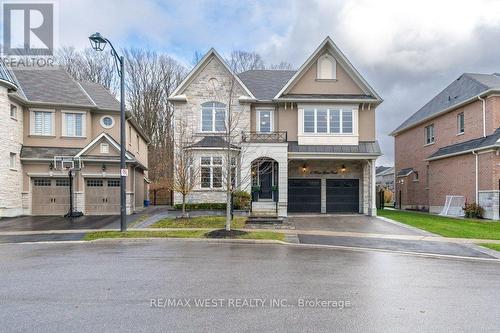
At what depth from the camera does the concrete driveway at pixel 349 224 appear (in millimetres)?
16141

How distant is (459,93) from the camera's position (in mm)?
26016

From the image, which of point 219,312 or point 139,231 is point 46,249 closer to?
point 139,231

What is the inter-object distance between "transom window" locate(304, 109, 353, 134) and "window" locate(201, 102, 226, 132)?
5456mm

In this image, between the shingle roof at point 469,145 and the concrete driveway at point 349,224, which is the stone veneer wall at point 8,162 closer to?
the concrete driveway at point 349,224

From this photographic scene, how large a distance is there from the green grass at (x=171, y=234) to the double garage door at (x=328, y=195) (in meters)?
9.08

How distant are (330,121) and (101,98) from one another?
16.3 meters

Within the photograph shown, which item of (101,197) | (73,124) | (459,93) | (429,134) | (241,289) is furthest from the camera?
(429,134)

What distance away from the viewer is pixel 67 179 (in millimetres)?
22453

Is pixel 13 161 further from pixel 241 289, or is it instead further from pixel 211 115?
pixel 241 289

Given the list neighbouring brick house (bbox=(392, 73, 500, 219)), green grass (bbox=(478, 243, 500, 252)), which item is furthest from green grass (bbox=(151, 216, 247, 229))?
neighbouring brick house (bbox=(392, 73, 500, 219))

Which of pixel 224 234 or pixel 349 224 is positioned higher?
pixel 224 234

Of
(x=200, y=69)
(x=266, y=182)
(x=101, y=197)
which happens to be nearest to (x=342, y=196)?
(x=266, y=182)

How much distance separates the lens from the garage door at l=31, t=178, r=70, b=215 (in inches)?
879

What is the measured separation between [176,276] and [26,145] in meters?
19.8
